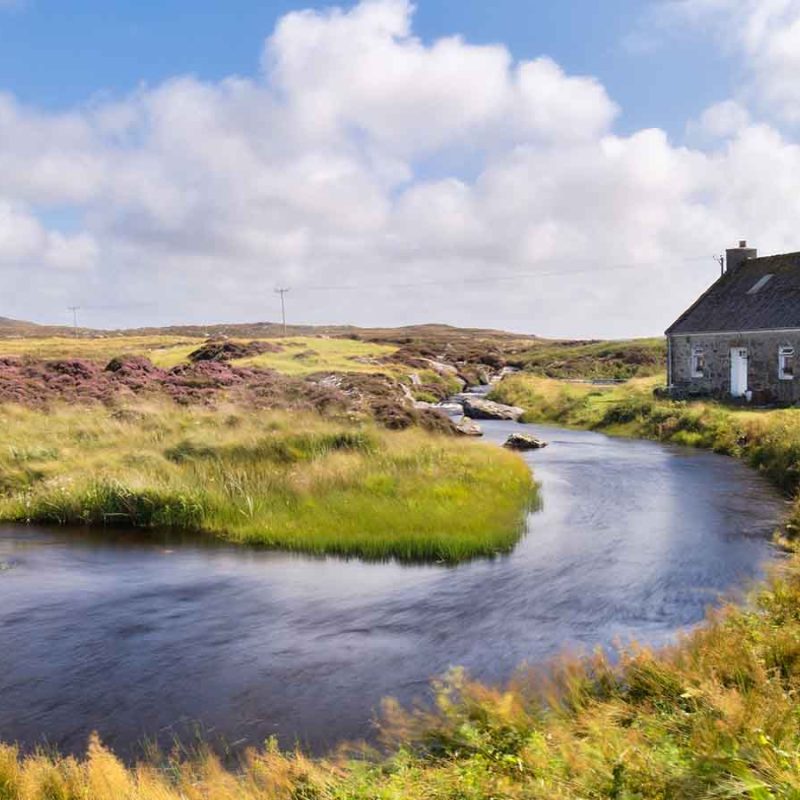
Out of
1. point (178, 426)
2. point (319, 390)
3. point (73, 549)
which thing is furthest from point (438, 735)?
point (319, 390)

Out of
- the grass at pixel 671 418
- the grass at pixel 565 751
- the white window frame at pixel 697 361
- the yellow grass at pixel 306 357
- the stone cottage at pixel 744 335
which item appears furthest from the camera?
the yellow grass at pixel 306 357

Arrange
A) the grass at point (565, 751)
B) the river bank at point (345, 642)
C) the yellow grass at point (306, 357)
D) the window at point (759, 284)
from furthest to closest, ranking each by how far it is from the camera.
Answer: the yellow grass at point (306, 357) < the window at point (759, 284) < the river bank at point (345, 642) < the grass at point (565, 751)

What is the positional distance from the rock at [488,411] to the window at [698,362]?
9799mm

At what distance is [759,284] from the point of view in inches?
1702

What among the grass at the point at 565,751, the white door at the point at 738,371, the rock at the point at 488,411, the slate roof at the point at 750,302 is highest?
the slate roof at the point at 750,302

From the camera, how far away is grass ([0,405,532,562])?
17.7m

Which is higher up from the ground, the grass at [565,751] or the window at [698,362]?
the window at [698,362]

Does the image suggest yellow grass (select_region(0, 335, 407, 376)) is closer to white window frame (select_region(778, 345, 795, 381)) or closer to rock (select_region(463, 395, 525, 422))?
rock (select_region(463, 395, 525, 422))

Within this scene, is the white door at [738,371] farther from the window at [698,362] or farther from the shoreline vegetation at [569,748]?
the shoreline vegetation at [569,748]

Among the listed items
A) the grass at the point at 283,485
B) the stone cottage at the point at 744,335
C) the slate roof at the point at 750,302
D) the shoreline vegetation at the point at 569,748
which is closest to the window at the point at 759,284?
the stone cottage at the point at 744,335

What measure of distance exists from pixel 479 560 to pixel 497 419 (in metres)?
30.9

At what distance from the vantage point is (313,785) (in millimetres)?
7027

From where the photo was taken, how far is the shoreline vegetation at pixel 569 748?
6.24 m

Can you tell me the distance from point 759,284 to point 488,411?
15810 millimetres
